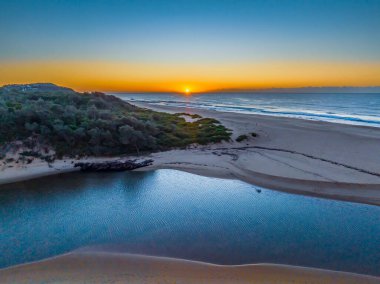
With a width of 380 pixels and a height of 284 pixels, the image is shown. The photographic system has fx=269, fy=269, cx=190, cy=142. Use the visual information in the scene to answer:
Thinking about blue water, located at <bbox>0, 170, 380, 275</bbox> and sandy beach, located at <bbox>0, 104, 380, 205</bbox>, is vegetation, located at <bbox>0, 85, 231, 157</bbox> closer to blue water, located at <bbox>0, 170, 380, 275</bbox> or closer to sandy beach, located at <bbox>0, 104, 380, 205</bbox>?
sandy beach, located at <bbox>0, 104, 380, 205</bbox>

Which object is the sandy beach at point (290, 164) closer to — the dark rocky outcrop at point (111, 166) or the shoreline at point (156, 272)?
the dark rocky outcrop at point (111, 166)

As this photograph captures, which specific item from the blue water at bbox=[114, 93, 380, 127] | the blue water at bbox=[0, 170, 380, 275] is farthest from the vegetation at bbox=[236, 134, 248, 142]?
the blue water at bbox=[114, 93, 380, 127]

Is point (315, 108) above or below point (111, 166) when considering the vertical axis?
above

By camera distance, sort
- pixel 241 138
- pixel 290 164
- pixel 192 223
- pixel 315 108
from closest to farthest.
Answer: pixel 192 223, pixel 290 164, pixel 241 138, pixel 315 108

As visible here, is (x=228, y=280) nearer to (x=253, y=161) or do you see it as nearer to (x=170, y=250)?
(x=170, y=250)

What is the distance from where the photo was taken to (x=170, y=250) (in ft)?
29.9

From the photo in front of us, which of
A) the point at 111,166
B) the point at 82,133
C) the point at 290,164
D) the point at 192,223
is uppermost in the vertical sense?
the point at 82,133

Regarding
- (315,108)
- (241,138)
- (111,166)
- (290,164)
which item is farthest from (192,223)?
(315,108)

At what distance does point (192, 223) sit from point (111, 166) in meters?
9.20

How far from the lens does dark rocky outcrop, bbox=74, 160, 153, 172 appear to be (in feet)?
58.9

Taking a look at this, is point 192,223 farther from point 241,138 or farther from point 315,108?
point 315,108

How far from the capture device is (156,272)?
7848mm

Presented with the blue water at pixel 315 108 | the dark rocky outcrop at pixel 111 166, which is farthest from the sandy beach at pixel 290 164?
the blue water at pixel 315 108

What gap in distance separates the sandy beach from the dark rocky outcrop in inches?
28.0
